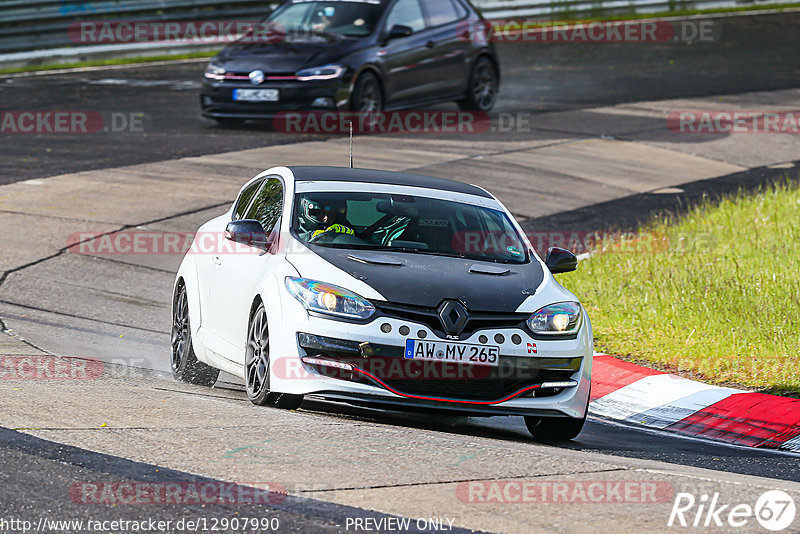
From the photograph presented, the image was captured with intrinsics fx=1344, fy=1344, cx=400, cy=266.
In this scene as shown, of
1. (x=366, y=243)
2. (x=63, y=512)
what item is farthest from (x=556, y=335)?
(x=63, y=512)

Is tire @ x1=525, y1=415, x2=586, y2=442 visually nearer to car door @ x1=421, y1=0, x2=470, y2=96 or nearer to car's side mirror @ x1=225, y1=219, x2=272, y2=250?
car's side mirror @ x1=225, y1=219, x2=272, y2=250

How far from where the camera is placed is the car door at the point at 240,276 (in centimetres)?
800

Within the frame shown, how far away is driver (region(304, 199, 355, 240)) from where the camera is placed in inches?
322

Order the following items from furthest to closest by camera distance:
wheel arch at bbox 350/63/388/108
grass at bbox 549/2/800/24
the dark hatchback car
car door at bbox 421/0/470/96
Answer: grass at bbox 549/2/800/24 → car door at bbox 421/0/470/96 → wheel arch at bbox 350/63/388/108 → the dark hatchback car

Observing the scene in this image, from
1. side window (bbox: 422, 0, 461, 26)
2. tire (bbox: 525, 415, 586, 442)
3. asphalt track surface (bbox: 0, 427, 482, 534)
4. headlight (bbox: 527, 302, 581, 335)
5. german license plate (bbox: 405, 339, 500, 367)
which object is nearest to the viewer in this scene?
asphalt track surface (bbox: 0, 427, 482, 534)

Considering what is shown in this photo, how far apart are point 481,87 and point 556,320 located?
13.8 m

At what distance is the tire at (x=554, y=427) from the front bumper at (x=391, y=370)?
42cm

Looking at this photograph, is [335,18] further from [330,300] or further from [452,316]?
[452,316]

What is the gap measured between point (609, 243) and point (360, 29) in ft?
21.8

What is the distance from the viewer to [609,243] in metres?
13.8

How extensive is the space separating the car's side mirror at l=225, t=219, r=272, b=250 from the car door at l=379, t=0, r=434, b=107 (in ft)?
36.2

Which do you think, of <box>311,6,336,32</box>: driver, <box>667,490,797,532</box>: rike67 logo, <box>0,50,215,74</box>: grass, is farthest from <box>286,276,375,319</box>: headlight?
<box>0,50,215,74</box>: grass

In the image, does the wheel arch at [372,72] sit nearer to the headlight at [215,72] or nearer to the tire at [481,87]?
the headlight at [215,72]

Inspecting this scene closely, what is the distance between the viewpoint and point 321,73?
1816 centimetres
